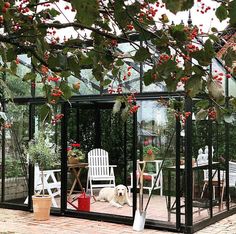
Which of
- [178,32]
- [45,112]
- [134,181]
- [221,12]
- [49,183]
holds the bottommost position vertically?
[49,183]

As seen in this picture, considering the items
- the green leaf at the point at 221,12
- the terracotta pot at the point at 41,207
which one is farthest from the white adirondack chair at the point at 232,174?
the green leaf at the point at 221,12

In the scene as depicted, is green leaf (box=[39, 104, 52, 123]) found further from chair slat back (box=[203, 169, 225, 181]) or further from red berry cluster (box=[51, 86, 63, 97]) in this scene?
chair slat back (box=[203, 169, 225, 181])

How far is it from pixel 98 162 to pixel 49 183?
4.93ft

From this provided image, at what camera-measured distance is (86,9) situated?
60.9 inches

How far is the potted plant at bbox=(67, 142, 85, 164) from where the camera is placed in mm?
8031

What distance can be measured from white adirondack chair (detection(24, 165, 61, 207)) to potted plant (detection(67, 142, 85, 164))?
2.91ft

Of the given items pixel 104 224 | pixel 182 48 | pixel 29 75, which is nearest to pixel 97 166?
pixel 104 224

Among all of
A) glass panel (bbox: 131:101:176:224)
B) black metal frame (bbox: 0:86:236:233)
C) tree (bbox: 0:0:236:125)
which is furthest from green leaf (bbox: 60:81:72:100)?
glass panel (bbox: 131:101:176:224)

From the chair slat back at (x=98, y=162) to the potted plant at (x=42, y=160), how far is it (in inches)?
56.1

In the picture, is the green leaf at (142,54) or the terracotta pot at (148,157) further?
the terracotta pot at (148,157)

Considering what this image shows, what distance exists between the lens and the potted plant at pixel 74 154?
803cm

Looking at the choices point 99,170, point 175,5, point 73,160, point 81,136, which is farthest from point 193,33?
point 81,136

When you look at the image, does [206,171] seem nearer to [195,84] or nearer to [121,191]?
[121,191]

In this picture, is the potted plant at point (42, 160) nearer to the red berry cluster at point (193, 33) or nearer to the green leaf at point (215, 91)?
the red berry cluster at point (193, 33)
